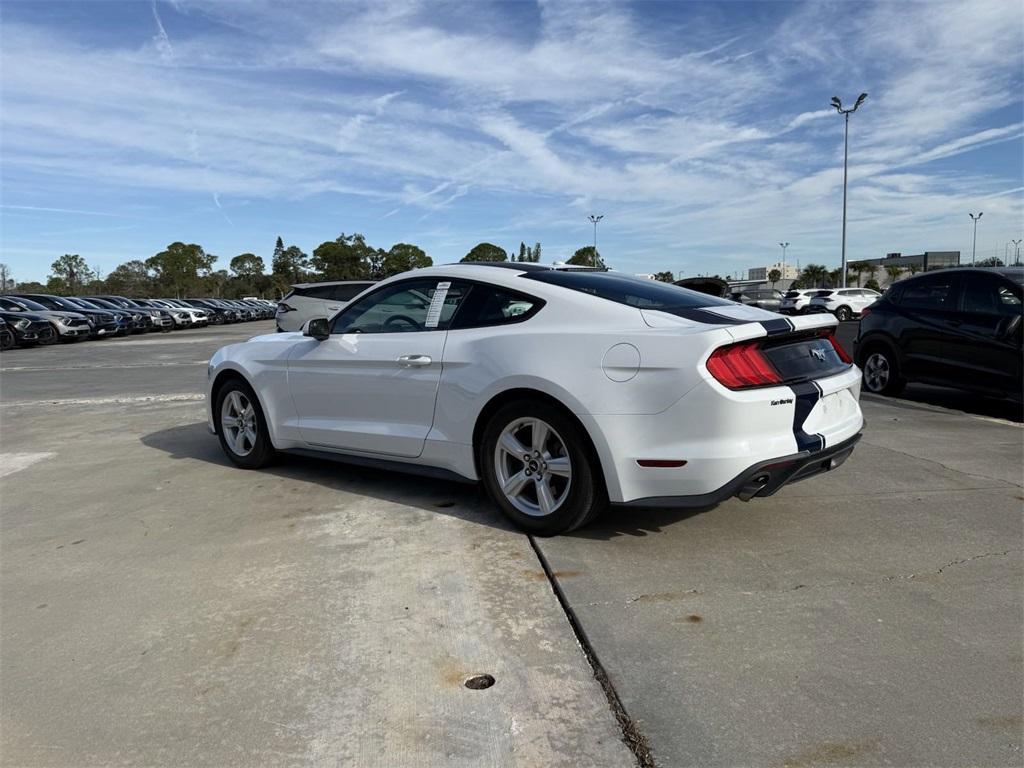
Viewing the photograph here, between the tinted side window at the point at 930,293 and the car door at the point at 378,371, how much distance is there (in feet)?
20.3

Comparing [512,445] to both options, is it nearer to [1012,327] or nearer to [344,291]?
[1012,327]

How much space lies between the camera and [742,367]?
3.45m

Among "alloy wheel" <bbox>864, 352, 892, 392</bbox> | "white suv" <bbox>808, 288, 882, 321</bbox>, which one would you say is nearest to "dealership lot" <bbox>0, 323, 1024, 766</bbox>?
"alloy wheel" <bbox>864, 352, 892, 392</bbox>

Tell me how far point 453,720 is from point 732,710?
35.3 inches

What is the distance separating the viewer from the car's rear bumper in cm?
341

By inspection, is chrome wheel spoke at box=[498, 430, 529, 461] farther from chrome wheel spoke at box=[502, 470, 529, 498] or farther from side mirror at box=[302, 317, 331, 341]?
side mirror at box=[302, 317, 331, 341]

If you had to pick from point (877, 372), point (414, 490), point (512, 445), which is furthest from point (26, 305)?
point (512, 445)

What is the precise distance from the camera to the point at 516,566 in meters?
3.58

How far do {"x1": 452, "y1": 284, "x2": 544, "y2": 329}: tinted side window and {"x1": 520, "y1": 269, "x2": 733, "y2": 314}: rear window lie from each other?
16 cm

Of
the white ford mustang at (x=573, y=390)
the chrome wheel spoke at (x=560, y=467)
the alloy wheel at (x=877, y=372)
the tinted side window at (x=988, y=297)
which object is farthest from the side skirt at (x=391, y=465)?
the alloy wheel at (x=877, y=372)

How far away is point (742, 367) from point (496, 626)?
1617 millimetres

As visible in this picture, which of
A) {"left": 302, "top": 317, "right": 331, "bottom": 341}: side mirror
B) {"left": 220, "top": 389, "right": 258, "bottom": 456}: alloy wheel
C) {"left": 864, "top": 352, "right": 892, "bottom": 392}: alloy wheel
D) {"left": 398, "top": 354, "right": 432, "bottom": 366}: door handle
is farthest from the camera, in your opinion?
{"left": 864, "top": 352, "right": 892, "bottom": 392}: alloy wheel

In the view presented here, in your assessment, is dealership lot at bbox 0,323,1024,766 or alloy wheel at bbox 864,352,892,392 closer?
dealership lot at bbox 0,323,1024,766

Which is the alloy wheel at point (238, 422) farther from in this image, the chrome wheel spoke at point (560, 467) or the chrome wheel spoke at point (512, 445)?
the chrome wheel spoke at point (560, 467)
